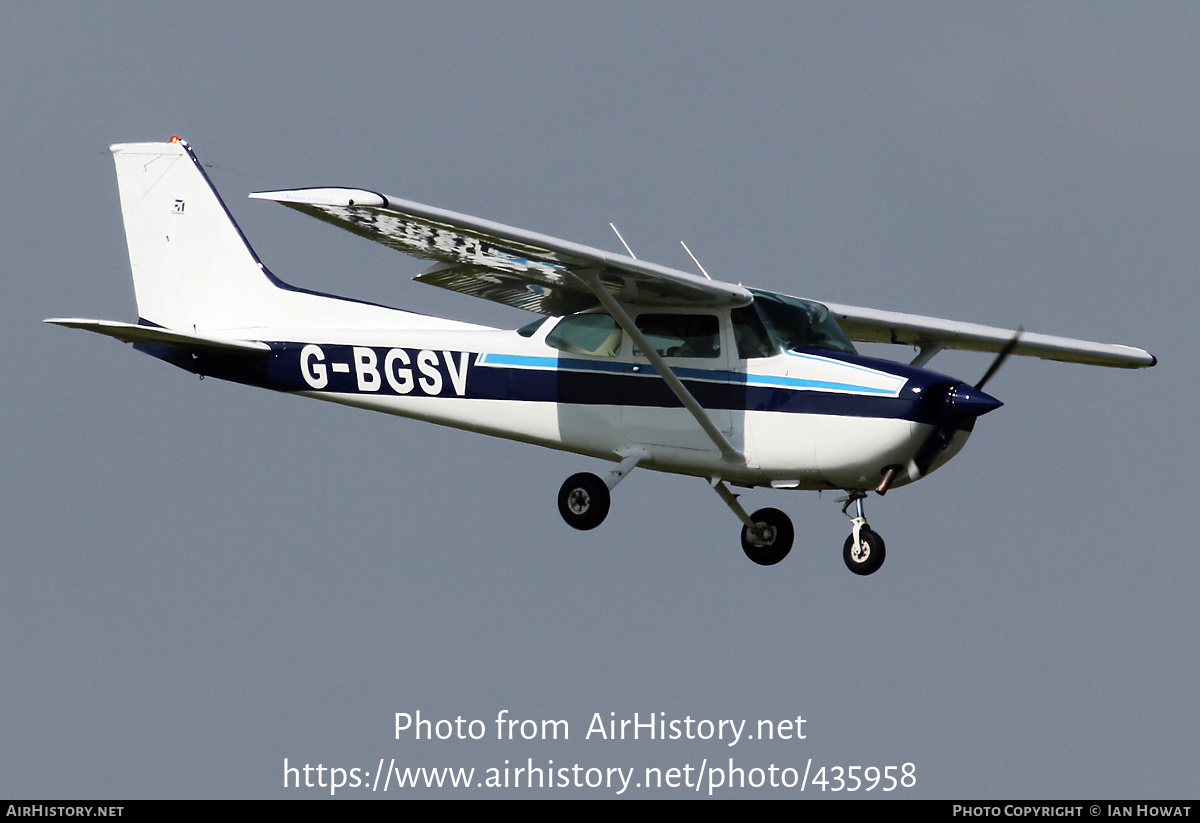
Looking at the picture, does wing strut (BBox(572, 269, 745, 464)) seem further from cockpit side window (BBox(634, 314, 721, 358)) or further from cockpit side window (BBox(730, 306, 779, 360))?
cockpit side window (BBox(730, 306, 779, 360))

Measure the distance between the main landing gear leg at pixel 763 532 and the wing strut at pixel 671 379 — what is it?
1049 mm

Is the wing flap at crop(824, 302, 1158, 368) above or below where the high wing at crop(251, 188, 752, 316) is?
below

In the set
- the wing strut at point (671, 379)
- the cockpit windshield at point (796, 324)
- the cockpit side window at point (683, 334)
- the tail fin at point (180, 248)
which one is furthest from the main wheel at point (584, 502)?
the tail fin at point (180, 248)

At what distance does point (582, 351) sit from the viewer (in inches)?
624

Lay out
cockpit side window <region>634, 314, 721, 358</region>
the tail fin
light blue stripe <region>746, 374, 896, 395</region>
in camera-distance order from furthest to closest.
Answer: the tail fin, cockpit side window <region>634, 314, 721, 358</region>, light blue stripe <region>746, 374, 896, 395</region>

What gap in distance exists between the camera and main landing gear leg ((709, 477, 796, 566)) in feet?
53.4

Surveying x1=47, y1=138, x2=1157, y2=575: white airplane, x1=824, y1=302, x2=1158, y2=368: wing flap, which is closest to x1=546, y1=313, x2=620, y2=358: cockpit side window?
x1=47, y1=138, x2=1157, y2=575: white airplane

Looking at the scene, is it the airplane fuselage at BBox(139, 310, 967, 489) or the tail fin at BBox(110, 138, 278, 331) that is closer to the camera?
the airplane fuselage at BBox(139, 310, 967, 489)

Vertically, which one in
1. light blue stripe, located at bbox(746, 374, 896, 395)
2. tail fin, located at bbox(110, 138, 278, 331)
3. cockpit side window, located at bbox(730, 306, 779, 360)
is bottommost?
light blue stripe, located at bbox(746, 374, 896, 395)

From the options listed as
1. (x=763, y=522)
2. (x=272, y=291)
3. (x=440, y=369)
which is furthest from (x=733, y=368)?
(x=272, y=291)

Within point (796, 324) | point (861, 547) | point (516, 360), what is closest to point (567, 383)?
point (516, 360)

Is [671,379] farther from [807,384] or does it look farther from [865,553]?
[865,553]

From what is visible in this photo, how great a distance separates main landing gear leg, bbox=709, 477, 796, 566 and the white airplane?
19 millimetres

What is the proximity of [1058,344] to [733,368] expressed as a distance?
13.3 feet
